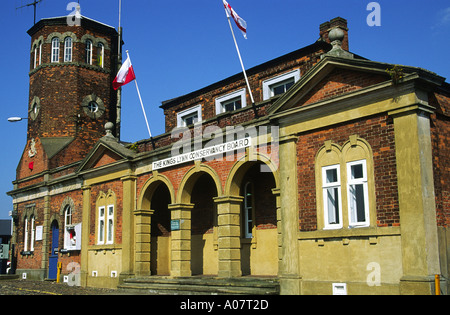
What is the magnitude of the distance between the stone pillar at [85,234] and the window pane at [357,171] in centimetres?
1402

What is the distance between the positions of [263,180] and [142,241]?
18.8 ft

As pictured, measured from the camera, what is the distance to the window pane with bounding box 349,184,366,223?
41.5ft

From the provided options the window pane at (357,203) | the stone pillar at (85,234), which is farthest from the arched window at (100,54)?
the window pane at (357,203)

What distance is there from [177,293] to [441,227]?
842 centimetres

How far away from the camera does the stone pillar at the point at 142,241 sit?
20.1 m

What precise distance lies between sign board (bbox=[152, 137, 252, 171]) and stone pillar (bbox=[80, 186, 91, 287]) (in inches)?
204

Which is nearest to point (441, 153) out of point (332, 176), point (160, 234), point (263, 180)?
point (332, 176)

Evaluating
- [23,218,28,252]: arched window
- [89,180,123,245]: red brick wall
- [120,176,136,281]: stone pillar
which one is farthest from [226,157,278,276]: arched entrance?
[23,218,28,252]: arched window

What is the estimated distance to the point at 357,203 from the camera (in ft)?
41.9

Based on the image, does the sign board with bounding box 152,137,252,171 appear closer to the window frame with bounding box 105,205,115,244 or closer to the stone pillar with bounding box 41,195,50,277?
the window frame with bounding box 105,205,115,244

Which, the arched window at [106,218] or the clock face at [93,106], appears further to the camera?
the clock face at [93,106]

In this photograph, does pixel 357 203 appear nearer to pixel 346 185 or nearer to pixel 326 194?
pixel 346 185

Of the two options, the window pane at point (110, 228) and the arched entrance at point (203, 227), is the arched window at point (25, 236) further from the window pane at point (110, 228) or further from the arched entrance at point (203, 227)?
the arched entrance at point (203, 227)
